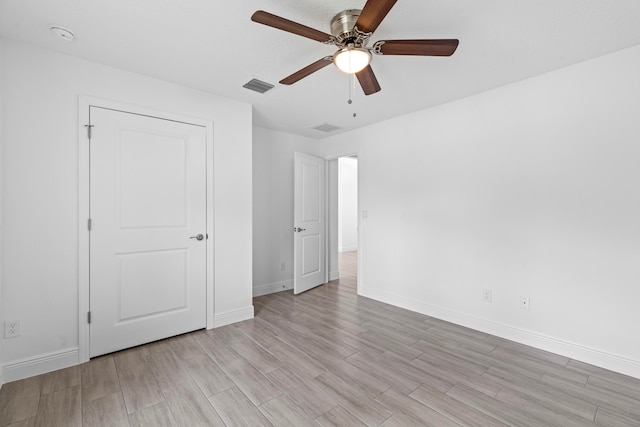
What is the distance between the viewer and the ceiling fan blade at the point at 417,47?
5.28 ft

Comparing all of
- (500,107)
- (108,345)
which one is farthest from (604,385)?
(108,345)

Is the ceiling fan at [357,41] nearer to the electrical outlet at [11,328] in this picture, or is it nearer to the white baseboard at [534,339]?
the white baseboard at [534,339]

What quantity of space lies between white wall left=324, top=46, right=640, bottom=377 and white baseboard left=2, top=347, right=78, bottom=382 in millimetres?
3343

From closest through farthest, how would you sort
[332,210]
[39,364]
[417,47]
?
[417,47]
[39,364]
[332,210]

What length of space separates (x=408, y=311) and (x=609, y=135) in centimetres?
255

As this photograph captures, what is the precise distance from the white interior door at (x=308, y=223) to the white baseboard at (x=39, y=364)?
8.23 feet

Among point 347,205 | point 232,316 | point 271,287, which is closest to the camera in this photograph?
point 232,316

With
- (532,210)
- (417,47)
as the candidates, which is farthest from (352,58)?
(532,210)

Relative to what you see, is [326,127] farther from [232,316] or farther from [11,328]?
[11,328]

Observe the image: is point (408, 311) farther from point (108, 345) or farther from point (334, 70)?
point (108, 345)

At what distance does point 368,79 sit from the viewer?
2025mm

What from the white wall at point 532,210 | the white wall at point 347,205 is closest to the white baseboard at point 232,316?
the white wall at point 532,210

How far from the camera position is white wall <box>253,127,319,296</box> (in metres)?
Answer: 4.19

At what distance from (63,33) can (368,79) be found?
2.18 meters
